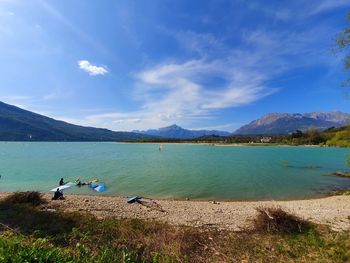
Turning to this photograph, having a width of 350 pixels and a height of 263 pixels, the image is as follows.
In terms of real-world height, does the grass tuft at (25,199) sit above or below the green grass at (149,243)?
below

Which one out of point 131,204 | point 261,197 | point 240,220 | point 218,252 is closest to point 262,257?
point 218,252

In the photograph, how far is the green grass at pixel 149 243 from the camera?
7520mm

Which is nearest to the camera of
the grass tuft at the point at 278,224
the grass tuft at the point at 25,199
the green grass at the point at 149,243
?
the green grass at the point at 149,243

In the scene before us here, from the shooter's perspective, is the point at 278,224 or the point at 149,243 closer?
the point at 149,243

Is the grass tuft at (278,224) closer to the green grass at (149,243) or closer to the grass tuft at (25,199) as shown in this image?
the green grass at (149,243)

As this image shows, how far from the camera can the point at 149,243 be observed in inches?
405

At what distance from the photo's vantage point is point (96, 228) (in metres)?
13.4

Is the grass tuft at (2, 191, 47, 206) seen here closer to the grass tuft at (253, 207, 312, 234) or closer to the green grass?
the green grass

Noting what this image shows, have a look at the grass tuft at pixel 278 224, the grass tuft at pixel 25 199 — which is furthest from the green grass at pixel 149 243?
the grass tuft at pixel 25 199

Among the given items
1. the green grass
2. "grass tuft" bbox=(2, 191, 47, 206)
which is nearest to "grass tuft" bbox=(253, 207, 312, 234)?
the green grass

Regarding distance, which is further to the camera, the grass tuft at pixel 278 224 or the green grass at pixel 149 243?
the grass tuft at pixel 278 224

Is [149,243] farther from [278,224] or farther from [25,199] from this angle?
[25,199]

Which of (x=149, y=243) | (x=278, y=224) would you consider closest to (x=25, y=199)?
(x=149, y=243)

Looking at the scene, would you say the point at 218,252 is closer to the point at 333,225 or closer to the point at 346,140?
the point at 333,225
